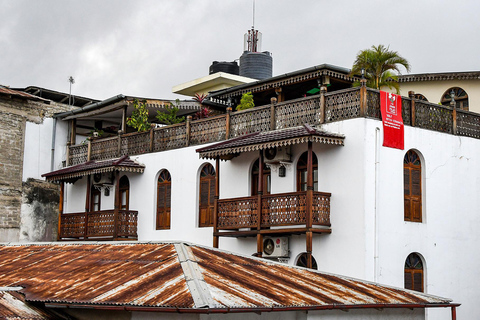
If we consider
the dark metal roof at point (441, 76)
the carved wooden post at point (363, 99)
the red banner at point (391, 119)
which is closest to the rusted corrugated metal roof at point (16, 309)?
the carved wooden post at point (363, 99)

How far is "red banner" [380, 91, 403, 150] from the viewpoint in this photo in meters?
18.5

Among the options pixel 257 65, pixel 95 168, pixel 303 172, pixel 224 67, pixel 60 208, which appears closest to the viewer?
pixel 303 172

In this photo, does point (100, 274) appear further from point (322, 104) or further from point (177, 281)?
point (322, 104)

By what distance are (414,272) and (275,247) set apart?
3.66m

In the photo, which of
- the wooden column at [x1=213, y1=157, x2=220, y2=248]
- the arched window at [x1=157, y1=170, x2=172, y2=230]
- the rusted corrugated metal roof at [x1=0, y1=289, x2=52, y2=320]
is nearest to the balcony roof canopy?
the wooden column at [x1=213, y1=157, x2=220, y2=248]

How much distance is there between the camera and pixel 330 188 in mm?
18766

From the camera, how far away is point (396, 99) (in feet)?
62.4

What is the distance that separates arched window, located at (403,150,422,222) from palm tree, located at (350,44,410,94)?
2508mm

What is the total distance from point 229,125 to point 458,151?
6.60 metres

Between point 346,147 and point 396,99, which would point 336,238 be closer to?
point 346,147

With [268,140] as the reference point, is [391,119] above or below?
above

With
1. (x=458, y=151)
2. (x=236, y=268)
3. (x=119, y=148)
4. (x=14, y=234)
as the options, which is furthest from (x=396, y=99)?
(x=14, y=234)

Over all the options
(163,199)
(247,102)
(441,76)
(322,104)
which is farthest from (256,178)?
(441,76)

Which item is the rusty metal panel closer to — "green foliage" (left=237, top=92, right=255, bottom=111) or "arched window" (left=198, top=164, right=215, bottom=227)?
"arched window" (left=198, top=164, right=215, bottom=227)
